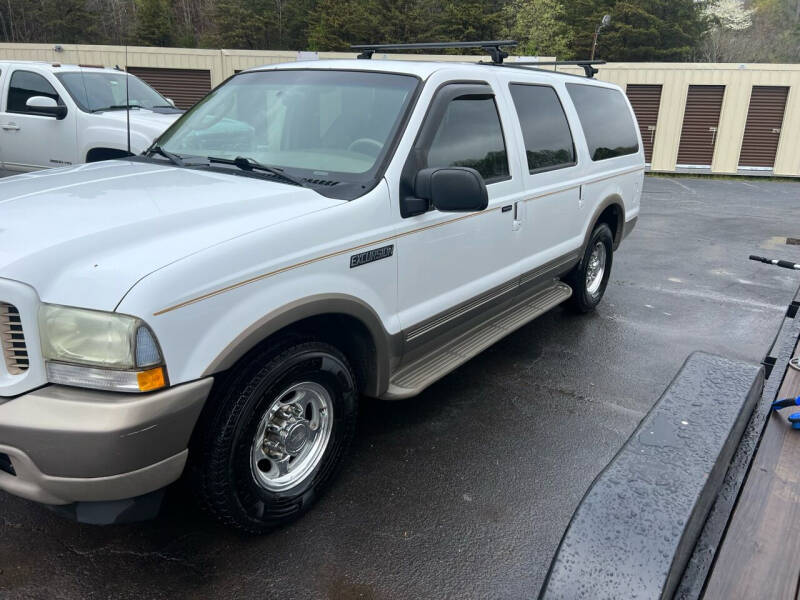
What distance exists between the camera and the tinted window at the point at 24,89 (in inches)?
320

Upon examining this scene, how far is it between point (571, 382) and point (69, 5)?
167 feet

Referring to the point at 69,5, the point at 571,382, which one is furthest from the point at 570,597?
the point at 69,5

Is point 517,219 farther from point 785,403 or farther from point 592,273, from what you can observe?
point 785,403

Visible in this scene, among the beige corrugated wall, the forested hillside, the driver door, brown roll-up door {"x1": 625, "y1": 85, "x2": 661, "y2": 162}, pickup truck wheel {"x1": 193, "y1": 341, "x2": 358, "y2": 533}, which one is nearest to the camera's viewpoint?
pickup truck wheel {"x1": 193, "y1": 341, "x2": 358, "y2": 533}

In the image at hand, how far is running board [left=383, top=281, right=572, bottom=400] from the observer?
337 cm

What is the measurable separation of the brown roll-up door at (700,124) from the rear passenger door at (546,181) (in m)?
18.2

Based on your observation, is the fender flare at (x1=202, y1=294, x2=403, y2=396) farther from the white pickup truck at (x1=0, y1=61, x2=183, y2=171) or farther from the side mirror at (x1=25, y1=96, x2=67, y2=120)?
the side mirror at (x1=25, y1=96, x2=67, y2=120)

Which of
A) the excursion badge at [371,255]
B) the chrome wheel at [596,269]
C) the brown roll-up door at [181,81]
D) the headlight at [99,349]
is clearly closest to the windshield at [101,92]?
the chrome wheel at [596,269]

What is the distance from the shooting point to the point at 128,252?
87.5 inches

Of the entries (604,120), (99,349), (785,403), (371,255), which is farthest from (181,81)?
(785,403)

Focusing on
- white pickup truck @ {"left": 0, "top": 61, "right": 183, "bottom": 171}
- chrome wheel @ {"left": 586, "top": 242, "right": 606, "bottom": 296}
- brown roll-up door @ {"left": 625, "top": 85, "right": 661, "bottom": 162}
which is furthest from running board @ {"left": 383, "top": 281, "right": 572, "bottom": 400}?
brown roll-up door @ {"left": 625, "top": 85, "right": 661, "bottom": 162}

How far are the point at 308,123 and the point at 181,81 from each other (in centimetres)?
1977

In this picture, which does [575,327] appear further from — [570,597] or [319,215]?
[570,597]

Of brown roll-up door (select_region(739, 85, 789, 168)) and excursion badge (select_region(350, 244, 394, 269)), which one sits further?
brown roll-up door (select_region(739, 85, 789, 168))
